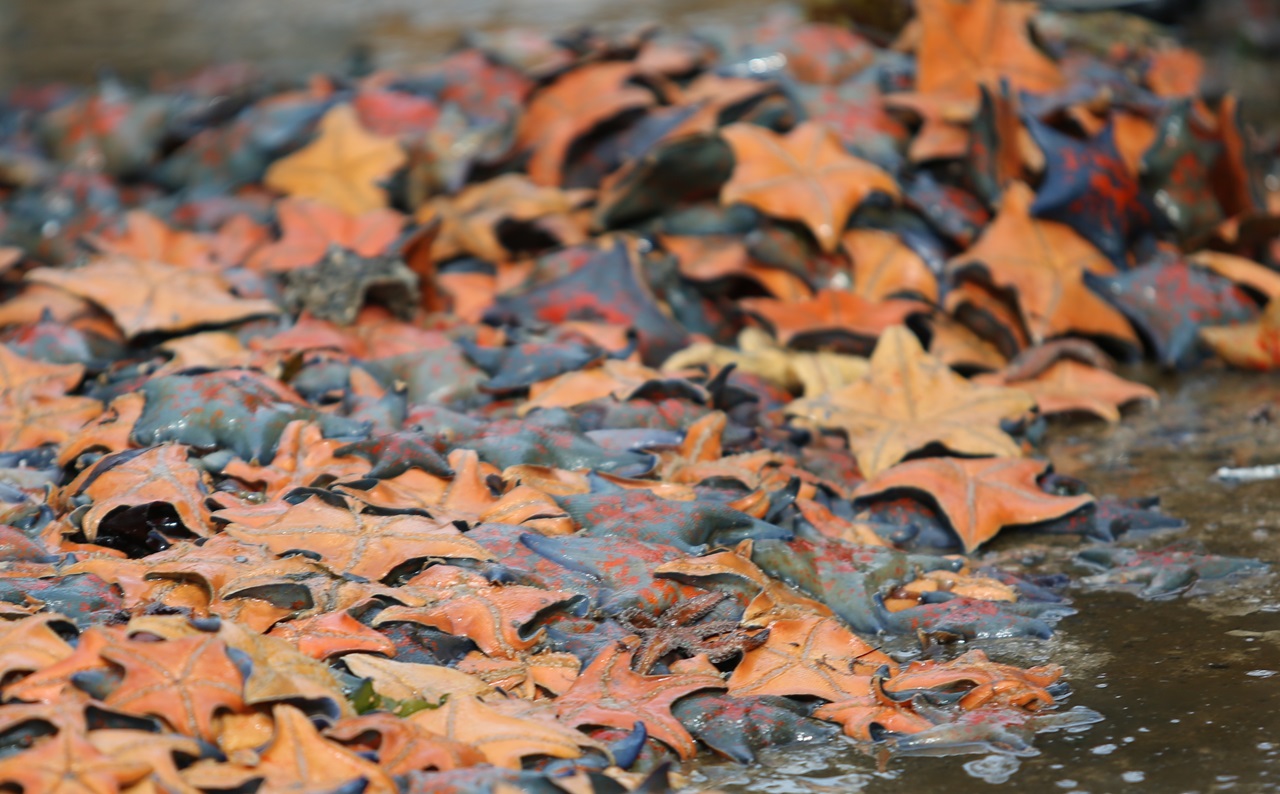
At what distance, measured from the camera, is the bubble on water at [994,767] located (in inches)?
108

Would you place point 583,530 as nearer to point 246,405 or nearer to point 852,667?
point 852,667

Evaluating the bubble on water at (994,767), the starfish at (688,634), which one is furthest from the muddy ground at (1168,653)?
the starfish at (688,634)

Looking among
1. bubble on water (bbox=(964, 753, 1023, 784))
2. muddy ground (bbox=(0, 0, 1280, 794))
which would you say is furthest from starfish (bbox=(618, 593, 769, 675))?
bubble on water (bbox=(964, 753, 1023, 784))

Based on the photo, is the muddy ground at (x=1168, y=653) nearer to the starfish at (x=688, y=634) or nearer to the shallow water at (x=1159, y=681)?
the shallow water at (x=1159, y=681)

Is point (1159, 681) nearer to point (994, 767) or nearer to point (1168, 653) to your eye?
→ point (1168, 653)

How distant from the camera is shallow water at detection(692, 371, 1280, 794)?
8.98ft

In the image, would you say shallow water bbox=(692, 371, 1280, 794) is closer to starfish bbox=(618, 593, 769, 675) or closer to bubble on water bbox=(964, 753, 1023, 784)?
bubble on water bbox=(964, 753, 1023, 784)

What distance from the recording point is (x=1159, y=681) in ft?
10.3

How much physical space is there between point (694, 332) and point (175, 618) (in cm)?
331

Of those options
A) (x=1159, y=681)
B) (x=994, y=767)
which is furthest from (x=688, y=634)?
(x=1159, y=681)

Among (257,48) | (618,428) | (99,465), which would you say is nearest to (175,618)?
(99,465)

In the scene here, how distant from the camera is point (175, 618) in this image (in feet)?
9.27

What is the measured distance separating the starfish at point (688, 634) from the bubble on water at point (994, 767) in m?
0.60

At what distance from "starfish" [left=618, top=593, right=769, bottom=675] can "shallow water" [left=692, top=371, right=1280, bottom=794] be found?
336mm
